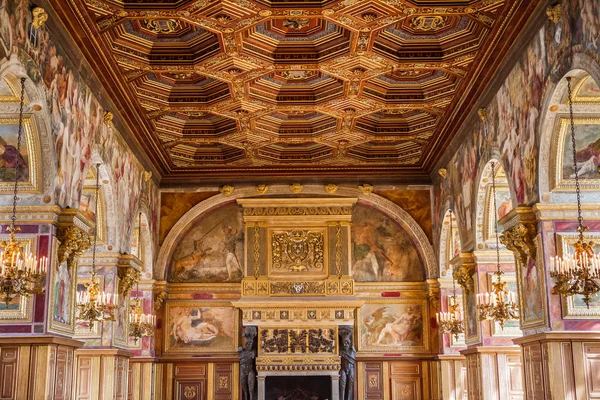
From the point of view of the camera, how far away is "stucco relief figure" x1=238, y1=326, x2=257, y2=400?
69.2 ft

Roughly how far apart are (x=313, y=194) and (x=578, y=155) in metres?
11.9

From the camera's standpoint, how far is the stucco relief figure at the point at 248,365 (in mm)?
21094

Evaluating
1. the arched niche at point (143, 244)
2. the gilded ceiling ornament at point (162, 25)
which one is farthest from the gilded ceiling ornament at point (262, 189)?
the gilded ceiling ornament at point (162, 25)

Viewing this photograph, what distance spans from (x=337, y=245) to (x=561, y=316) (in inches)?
449

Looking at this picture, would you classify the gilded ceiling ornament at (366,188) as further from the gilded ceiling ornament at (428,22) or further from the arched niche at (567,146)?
the arched niche at (567,146)

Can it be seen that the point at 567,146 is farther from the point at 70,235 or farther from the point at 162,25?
the point at 70,235

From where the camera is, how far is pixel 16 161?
11.9 m

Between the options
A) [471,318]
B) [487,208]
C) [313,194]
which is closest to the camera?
[487,208]

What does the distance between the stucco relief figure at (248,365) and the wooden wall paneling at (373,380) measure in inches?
134

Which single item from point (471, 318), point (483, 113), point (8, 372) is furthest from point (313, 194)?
point (8, 372)

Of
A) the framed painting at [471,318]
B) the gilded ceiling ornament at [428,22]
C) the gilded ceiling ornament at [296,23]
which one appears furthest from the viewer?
the framed painting at [471,318]

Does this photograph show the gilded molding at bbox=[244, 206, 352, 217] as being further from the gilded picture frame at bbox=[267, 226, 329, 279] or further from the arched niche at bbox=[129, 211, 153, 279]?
the arched niche at bbox=[129, 211, 153, 279]

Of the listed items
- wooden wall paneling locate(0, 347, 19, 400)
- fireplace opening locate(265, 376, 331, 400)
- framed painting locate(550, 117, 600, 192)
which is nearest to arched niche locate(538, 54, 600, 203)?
framed painting locate(550, 117, 600, 192)

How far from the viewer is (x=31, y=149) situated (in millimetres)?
11922
